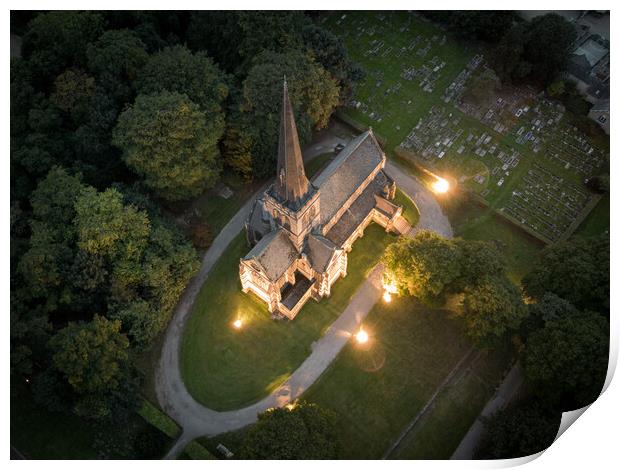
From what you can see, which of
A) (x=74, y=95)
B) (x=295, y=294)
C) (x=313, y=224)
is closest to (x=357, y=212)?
(x=313, y=224)

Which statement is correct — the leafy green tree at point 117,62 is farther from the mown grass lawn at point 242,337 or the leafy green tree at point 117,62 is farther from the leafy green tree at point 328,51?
the mown grass lawn at point 242,337

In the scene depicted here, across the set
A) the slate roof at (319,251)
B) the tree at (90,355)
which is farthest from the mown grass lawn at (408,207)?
the tree at (90,355)

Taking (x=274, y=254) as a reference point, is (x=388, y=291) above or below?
above

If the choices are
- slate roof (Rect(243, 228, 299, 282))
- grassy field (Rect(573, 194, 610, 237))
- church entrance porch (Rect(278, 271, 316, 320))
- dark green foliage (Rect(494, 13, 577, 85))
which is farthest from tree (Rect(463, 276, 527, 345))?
dark green foliage (Rect(494, 13, 577, 85))

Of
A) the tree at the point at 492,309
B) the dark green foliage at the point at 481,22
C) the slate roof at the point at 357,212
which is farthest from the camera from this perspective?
the dark green foliage at the point at 481,22

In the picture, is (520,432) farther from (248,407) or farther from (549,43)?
(549,43)

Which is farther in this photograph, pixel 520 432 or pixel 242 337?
pixel 242 337
